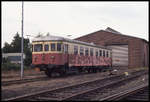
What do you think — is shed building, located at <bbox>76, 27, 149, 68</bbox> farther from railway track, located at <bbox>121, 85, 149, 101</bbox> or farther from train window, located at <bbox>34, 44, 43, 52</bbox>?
railway track, located at <bbox>121, 85, 149, 101</bbox>

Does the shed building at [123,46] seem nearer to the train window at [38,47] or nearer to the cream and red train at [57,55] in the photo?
the cream and red train at [57,55]

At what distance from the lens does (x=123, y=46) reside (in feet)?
134

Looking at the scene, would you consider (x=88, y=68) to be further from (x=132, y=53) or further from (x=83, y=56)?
(x=132, y=53)

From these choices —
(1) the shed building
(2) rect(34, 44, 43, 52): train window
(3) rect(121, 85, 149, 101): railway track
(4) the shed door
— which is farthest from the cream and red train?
(4) the shed door

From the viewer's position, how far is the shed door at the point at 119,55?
40.8 m

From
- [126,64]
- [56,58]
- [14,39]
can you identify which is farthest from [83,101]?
[14,39]

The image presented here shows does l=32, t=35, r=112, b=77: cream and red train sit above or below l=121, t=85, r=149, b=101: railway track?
above

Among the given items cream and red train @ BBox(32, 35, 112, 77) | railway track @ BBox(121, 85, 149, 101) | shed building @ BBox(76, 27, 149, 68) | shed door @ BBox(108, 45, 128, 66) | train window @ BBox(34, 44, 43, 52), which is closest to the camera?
railway track @ BBox(121, 85, 149, 101)

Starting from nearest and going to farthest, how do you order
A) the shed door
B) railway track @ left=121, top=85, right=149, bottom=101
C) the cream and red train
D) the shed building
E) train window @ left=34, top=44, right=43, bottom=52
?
railway track @ left=121, top=85, right=149, bottom=101
the cream and red train
train window @ left=34, top=44, right=43, bottom=52
the shed building
the shed door

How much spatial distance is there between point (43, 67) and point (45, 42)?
73.8 inches

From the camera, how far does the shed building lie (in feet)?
129

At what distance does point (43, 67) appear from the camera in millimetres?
18891

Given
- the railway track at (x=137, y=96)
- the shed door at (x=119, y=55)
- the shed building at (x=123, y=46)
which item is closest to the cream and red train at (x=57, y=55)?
the railway track at (x=137, y=96)

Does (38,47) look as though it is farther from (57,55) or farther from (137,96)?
(137,96)
